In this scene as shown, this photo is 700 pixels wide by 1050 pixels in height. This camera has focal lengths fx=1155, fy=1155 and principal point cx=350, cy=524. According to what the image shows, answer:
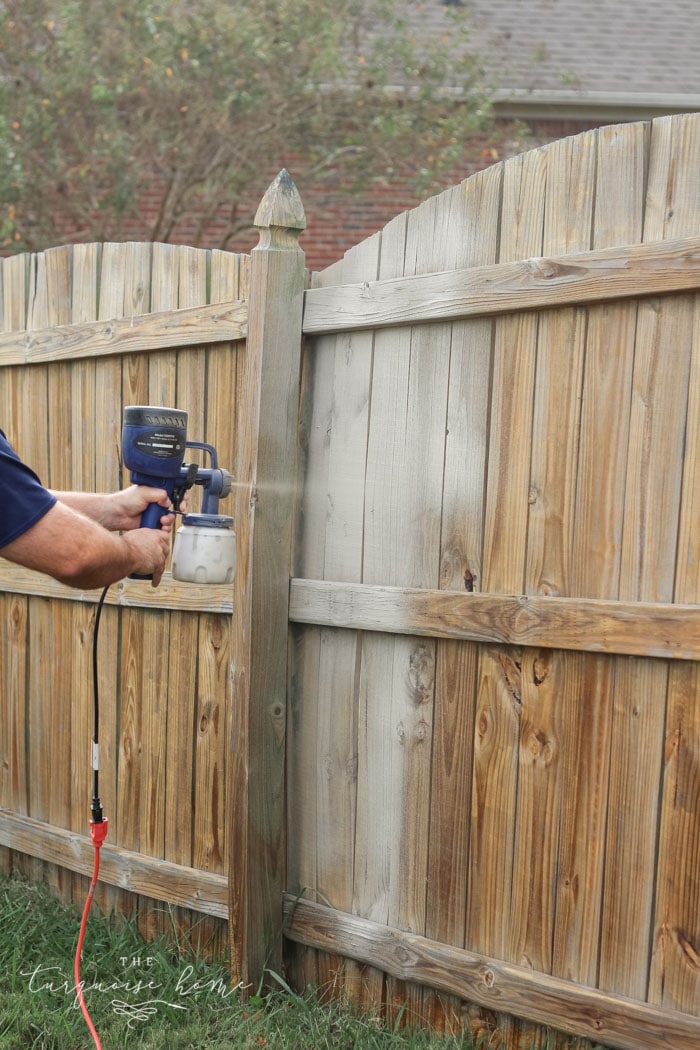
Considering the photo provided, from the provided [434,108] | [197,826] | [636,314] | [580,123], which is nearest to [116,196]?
[434,108]

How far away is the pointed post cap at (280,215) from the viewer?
3.38 m

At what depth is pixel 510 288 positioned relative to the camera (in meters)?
2.91

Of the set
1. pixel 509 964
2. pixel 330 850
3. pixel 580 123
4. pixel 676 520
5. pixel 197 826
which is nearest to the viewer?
pixel 676 520

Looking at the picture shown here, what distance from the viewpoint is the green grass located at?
3.12m

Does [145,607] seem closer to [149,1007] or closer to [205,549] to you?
[205,549]

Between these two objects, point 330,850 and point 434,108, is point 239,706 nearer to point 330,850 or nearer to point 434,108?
point 330,850

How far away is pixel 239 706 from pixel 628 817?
1.21 meters

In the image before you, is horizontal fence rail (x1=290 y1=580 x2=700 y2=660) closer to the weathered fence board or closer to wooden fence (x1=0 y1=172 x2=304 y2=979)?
wooden fence (x1=0 y1=172 x2=304 y2=979)

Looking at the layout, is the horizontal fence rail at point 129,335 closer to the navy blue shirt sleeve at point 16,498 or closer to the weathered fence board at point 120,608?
the weathered fence board at point 120,608

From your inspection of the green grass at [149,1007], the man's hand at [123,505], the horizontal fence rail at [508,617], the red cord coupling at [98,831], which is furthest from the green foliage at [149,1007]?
the man's hand at [123,505]

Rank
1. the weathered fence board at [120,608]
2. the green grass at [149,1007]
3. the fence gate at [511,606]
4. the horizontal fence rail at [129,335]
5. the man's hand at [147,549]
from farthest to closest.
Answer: the weathered fence board at [120,608], the horizontal fence rail at [129,335], the green grass at [149,1007], the man's hand at [147,549], the fence gate at [511,606]

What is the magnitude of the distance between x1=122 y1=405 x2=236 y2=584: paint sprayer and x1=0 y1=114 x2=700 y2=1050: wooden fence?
260 mm

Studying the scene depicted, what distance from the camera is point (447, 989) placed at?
3072mm

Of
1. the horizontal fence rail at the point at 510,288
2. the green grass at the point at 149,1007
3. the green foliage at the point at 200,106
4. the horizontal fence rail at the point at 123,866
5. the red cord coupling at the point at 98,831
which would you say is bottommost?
the green grass at the point at 149,1007
